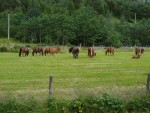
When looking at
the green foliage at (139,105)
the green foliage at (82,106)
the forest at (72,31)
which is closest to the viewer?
the green foliage at (82,106)

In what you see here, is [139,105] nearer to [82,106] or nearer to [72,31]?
[82,106]

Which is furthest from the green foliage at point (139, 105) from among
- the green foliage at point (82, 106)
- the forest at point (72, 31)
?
the forest at point (72, 31)

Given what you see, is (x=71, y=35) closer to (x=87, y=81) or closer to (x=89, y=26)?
(x=89, y=26)

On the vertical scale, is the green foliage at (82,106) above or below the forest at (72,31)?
below

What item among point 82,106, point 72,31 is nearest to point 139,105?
point 82,106

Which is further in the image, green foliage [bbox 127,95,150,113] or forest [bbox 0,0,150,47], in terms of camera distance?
forest [bbox 0,0,150,47]

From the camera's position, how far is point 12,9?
579 feet

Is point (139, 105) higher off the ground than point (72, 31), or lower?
lower

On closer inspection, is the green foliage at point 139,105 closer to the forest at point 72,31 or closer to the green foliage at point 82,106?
the green foliage at point 82,106

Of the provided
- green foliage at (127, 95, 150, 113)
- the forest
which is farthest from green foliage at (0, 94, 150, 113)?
the forest

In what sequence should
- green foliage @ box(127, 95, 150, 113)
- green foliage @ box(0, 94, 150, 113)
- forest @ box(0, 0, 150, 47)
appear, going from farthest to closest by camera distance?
forest @ box(0, 0, 150, 47), green foliage @ box(127, 95, 150, 113), green foliage @ box(0, 94, 150, 113)

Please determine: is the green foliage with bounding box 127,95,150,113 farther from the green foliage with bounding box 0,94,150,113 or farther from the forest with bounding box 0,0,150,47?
the forest with bounding box 0,0,150,47

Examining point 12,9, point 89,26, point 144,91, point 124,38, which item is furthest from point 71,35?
point 144,91

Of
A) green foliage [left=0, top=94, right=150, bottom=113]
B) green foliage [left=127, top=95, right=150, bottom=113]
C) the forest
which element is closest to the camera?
green foliage [left=0, top=94, right=150, bottom=113]
